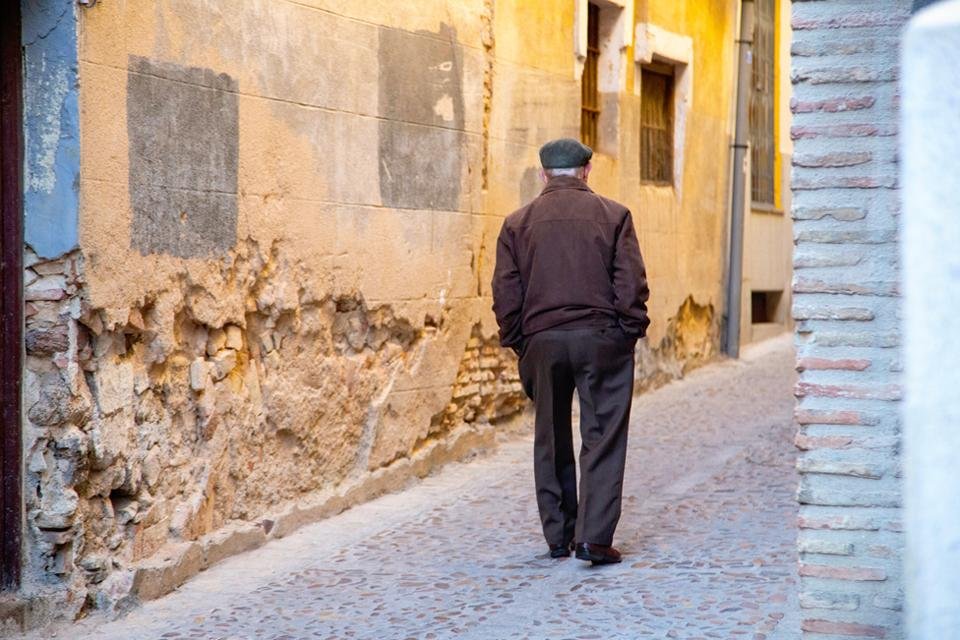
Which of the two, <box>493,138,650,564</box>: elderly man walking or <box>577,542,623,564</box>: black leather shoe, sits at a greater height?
<box>493,138,650,564</box>: elderly man walking

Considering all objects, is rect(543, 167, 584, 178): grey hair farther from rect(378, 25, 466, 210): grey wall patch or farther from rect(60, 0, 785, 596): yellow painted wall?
rect(378, 25, 466, 210): grey wall patch

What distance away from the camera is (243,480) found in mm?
6578

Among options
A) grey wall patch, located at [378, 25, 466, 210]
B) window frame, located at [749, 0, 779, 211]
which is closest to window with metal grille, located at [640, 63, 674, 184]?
window frame, located at [749, 0, 779, 211]

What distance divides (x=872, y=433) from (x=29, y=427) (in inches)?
113

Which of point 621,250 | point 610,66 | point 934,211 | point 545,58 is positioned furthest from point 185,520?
point 610,66

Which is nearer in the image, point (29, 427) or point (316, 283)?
point (29, 427)

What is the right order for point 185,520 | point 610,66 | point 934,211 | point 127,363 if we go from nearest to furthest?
1. point 934,211
2. point 127,363
3. point 185,520
4. point 610,66

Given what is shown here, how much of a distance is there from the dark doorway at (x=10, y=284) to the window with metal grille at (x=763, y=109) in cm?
1105

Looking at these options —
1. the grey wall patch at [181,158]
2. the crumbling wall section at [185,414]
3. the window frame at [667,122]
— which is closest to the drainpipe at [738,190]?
the window frame at [667,122]

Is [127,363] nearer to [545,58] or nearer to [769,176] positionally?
[545,58]

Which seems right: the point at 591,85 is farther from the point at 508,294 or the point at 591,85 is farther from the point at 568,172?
the point at 508,294

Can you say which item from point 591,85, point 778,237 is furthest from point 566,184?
point 778,237

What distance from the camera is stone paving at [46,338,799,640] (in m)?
5.29

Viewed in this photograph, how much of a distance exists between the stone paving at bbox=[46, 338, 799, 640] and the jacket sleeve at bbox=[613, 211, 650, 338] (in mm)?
985
